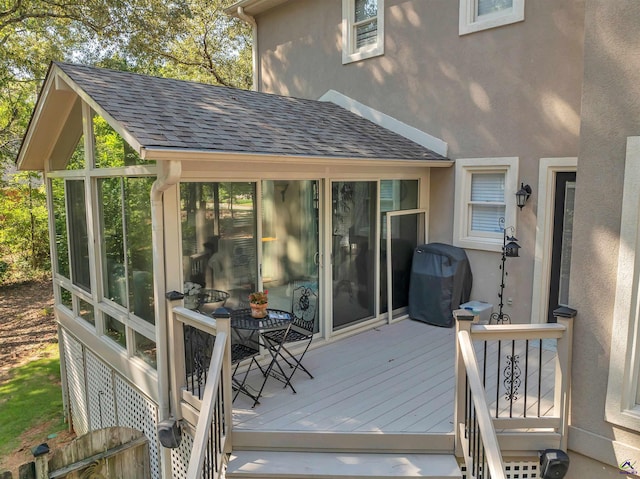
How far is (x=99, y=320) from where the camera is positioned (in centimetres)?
568

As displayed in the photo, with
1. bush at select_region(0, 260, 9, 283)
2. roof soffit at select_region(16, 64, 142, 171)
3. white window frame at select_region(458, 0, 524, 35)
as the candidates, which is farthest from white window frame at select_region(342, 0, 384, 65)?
bush at select_region(0, 260, 9, 283)

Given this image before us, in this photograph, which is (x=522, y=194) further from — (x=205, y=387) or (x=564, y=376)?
(x=205, y=387)

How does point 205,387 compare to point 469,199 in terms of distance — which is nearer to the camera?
point 205,387

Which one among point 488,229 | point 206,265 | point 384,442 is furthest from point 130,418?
point 488,229

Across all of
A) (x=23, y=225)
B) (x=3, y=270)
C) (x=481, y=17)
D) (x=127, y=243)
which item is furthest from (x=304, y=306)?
(x=23, y=225)

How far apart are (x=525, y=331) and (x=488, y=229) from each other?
3.05m

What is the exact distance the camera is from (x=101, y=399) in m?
5.99

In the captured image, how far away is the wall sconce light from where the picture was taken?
5.80 m

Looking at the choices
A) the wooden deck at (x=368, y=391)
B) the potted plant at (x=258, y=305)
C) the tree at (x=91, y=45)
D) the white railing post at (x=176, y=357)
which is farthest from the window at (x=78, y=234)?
the tree at (x=91, y=45)

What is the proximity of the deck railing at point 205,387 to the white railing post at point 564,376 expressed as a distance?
2.63 m

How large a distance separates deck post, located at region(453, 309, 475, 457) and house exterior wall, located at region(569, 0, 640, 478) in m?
0.87

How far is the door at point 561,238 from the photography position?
5590mm

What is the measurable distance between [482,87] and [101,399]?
6.56 m

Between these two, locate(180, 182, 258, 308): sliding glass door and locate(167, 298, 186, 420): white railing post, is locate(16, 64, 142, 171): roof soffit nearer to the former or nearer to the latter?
locate(180, 182, 258, 308): sliding glass door
